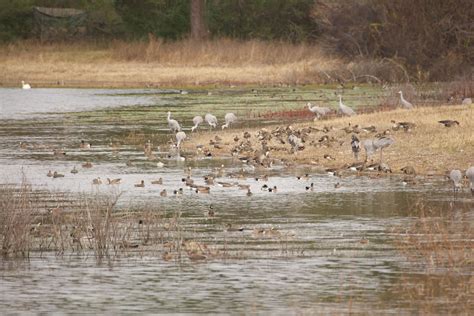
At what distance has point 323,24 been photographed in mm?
54281

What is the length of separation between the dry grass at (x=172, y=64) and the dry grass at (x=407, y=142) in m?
19.0

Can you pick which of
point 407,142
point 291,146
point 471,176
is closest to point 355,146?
point 407,142

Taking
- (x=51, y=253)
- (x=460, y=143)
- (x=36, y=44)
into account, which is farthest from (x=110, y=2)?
(x=51, y=253)

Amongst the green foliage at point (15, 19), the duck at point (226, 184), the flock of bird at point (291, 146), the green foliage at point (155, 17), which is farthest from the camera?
the green foliage at point (155, 17)

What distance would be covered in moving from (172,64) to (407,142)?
3398 cm

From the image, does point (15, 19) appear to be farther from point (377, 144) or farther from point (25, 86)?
point (377, 144)

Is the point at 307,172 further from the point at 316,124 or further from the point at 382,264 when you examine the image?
the point at 382,264

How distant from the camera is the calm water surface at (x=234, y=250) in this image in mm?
13961

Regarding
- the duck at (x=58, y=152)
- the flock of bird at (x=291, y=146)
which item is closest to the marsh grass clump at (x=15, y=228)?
the flock of bird at (x=291, y=146)

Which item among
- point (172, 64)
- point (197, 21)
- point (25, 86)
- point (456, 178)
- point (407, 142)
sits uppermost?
point (197, 21)

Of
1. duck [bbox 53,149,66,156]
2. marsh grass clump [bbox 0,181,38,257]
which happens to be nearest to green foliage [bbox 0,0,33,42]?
duck [bbox 53,149,66,156]

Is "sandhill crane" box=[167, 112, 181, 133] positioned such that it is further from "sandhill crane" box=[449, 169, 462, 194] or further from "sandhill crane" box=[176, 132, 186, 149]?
"sandhill crane" box=[449, 169, 462, 194]

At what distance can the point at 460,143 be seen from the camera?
25.5 m

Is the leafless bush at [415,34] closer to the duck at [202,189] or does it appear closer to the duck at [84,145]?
the duck at [84,145]
